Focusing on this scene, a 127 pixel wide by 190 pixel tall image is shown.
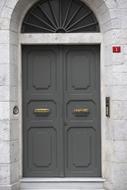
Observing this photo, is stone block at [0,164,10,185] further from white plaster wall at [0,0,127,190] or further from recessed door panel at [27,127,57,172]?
recessed door panel at [27,127,57,172]

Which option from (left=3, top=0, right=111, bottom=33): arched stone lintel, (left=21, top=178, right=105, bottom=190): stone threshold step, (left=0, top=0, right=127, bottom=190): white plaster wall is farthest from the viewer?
(left=21, top=178, right=105, bottom=190): stone threshold step

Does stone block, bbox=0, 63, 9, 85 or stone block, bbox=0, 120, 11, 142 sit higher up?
stone block, bbox=0, 63, 9, 85

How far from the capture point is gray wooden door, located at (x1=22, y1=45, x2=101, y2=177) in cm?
1003

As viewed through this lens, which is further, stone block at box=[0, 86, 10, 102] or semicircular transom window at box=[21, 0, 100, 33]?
semicircular transom window at box=[21, 0, 100, 33]

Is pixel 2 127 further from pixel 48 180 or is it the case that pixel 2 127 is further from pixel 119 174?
pixel 119 174

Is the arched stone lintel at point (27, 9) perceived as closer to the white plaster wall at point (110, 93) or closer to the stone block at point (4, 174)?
the white plaster wall at point (110, 93)

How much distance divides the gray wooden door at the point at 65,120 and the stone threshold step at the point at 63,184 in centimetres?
24

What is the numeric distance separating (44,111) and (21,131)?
625 millimetres

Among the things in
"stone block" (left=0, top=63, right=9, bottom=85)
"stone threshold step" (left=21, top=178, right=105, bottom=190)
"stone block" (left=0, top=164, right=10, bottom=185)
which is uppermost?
"stone block" (left=0, top=63, right=9, bottom=85)

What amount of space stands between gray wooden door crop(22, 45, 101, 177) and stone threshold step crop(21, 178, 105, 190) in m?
0.24

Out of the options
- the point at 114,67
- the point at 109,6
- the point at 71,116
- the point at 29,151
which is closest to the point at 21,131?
the point at 29,151

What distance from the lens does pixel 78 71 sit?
10062mm

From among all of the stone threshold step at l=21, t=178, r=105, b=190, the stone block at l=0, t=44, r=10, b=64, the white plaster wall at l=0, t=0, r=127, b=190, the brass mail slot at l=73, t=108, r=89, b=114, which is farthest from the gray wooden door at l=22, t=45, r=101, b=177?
the stone block at l=0, t=44, r=10, b=64

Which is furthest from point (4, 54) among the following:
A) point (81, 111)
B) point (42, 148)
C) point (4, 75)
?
point (42, 148)
